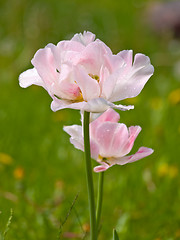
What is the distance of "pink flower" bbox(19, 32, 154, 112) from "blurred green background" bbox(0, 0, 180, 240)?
212 mm

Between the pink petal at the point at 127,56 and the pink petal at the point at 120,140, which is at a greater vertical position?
the pink petal at the point at 127,56

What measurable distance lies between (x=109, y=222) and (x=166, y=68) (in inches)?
98.0

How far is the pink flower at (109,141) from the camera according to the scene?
0.79m

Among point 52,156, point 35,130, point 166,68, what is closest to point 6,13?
point 166,68

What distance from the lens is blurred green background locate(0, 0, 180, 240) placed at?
1.28 metres

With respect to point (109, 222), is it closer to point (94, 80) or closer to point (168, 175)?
point (168, 175)

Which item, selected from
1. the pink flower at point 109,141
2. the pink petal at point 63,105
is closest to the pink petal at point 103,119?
the pink flower at point 109,141

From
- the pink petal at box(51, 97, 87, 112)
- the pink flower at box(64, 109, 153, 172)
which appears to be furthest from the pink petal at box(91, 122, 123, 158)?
the pink petal at box(51, 97, 87, 112)

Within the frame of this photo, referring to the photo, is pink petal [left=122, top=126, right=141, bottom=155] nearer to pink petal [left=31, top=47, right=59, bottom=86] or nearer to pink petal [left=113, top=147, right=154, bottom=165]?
pink petal [left=113, top=147, right=154, bottom=165]

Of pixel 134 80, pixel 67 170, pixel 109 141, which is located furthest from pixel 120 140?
pixel 67 170

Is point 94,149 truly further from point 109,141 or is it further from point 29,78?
point 29,78

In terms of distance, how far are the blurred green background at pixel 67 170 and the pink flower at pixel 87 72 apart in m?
0.21

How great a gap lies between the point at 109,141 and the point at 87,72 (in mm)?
143

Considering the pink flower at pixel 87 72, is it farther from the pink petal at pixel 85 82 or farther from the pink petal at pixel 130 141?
the pink petal at pixel 130 141
